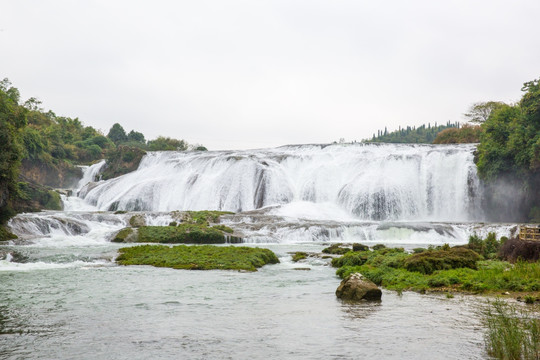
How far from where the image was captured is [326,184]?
54156mm

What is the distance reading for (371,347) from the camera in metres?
8.98

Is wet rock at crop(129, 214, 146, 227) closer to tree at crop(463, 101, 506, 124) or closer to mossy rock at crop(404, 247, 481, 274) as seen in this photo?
mossy rock at crop(404, 247, 481, 274)

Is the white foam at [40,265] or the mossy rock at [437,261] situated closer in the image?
the mossy rock at [437,261]

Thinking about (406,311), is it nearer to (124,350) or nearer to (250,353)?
(250,353)

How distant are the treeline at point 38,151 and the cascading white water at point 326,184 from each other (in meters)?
8.65

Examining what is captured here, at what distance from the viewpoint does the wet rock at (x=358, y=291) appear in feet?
44.4

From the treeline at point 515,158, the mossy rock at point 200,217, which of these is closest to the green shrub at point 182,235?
the mossy rock at point 200,217

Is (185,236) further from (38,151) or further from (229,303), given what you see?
(38,151)

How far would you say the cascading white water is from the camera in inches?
1933

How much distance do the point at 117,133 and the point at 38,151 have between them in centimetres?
5641

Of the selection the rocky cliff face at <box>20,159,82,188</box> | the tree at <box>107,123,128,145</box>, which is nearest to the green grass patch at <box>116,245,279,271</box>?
the rocky cliff face at <box>20,159,82,188</box>

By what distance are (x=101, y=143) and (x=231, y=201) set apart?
5486 centimetres

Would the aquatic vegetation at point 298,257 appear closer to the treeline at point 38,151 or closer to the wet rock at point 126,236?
the wet rock at point 126,236

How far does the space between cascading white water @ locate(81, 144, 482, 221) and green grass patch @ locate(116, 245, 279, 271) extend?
26.0 m
